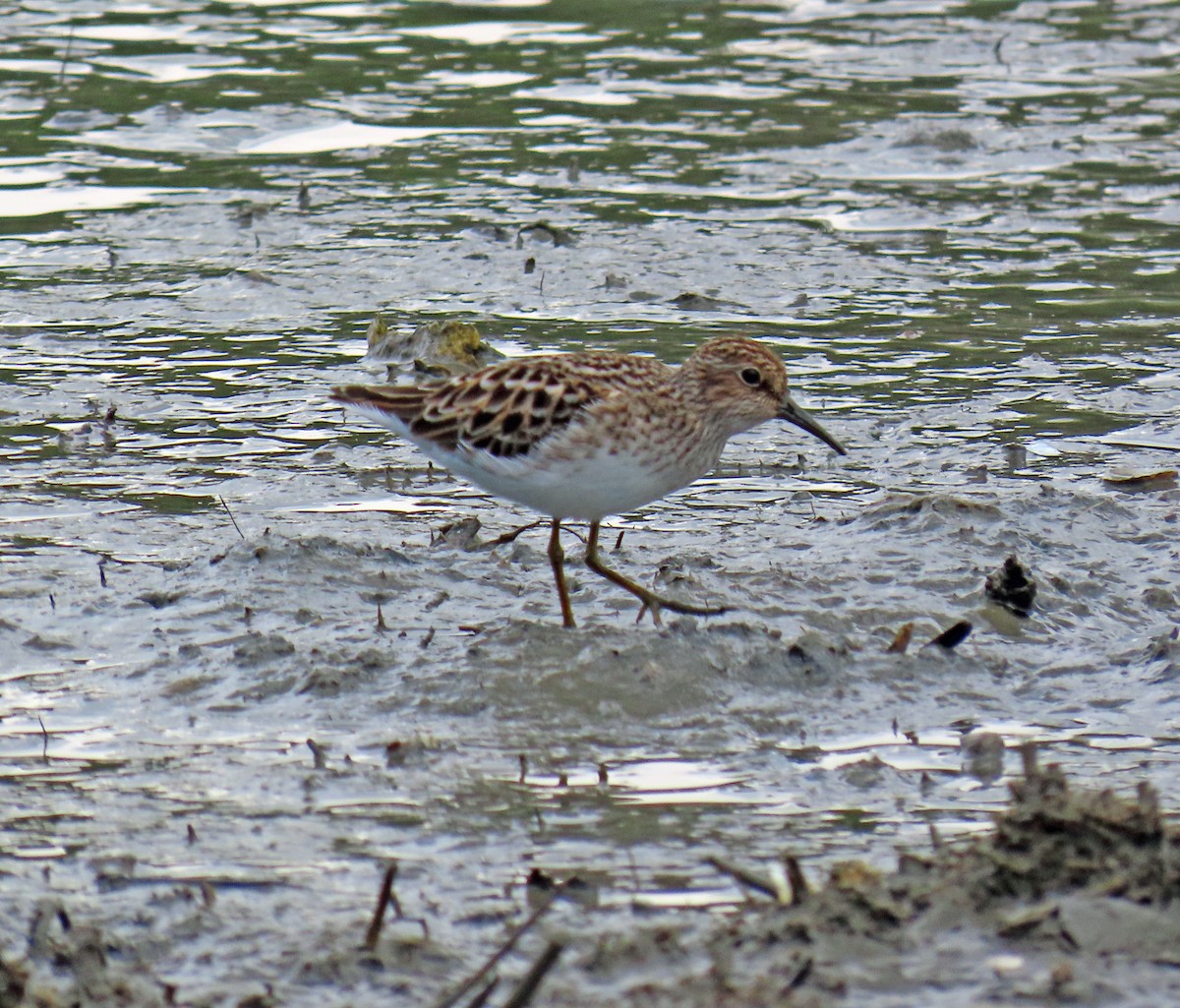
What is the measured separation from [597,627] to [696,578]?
57 cm

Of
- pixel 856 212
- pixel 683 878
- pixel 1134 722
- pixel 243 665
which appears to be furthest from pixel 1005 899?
pixel 856 212

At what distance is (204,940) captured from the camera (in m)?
4.94

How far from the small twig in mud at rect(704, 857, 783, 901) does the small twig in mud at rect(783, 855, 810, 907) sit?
47mm

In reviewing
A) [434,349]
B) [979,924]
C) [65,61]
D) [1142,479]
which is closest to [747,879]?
[979,924]

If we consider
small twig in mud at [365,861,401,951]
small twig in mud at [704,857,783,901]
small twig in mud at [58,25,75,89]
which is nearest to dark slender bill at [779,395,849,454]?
small twig in mud at [704,857,783,901]

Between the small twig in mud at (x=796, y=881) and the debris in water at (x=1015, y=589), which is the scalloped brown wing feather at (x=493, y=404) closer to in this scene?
the debris in water at (x=1015, y=589)

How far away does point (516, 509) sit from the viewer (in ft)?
28.2

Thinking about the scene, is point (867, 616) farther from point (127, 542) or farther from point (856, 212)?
point (856, 212)

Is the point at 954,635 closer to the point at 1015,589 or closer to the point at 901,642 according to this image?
the point at 901,642

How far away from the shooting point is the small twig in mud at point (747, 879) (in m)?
4.77

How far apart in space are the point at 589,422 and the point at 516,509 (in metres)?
1.70

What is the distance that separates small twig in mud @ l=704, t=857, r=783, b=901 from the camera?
4.77 m

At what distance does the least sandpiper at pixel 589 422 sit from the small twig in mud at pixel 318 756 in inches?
54.6

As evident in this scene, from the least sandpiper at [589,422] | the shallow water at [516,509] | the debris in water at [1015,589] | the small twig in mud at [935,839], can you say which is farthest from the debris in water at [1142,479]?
the small twig in mud at [935,839]
